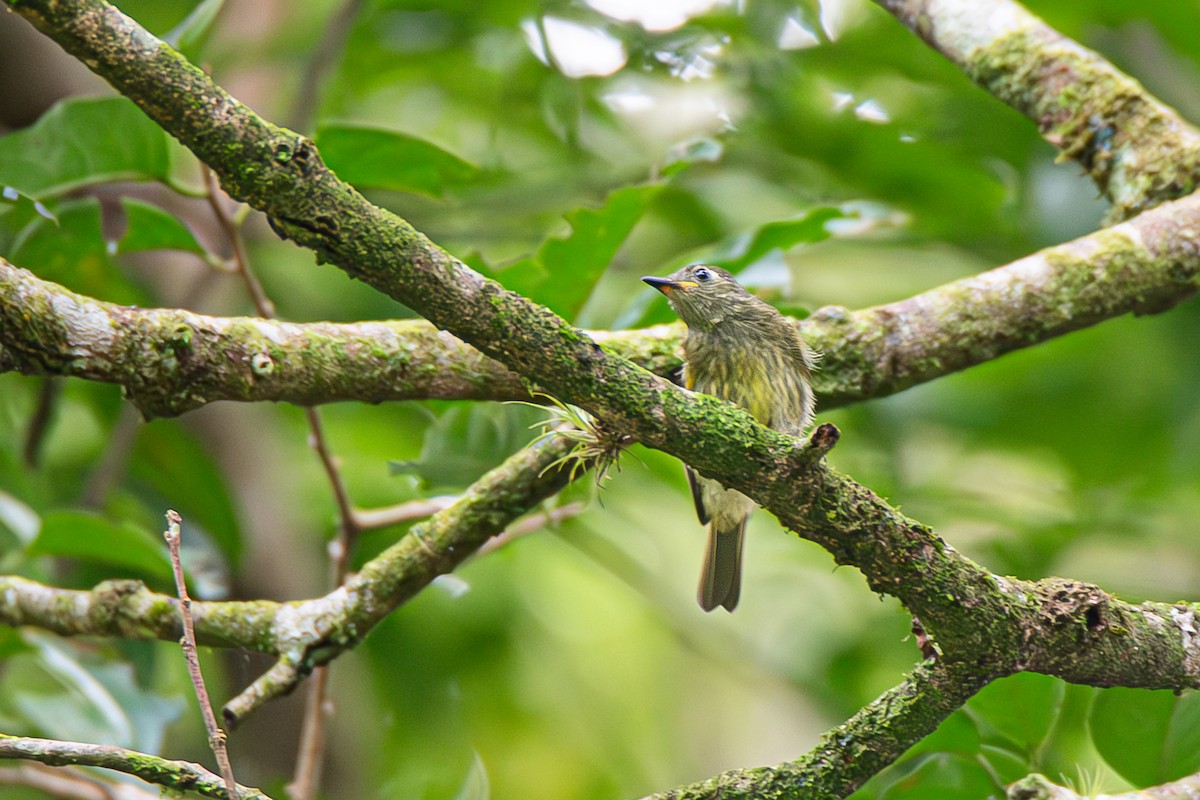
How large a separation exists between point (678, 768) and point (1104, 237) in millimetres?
3375

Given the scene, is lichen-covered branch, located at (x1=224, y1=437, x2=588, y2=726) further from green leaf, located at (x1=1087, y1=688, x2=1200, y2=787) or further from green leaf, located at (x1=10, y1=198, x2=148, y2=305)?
green leaf, located at (x1=1087, y1=688, x2=1200, y2=787)

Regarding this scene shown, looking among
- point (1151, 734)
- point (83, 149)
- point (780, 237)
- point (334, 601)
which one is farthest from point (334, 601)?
point (1151, 734)

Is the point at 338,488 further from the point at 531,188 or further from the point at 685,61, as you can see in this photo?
the point at 685,61

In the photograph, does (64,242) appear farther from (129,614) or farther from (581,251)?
(581,251)

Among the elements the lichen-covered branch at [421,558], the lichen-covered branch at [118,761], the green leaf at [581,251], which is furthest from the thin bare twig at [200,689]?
the green leaf at [581,251]

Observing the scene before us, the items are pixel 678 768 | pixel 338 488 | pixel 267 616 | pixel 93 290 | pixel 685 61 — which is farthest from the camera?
pixel 678 768

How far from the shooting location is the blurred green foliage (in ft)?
13.6

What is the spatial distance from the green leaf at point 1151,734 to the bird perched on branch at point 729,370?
110 centimetres

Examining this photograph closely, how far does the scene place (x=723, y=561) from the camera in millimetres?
3572

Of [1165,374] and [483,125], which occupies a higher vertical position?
[483,125]

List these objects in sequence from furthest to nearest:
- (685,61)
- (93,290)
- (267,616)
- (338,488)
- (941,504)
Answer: (685,61), (941,504), (93,290), (338,488), (267,616)

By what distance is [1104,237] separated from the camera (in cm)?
314

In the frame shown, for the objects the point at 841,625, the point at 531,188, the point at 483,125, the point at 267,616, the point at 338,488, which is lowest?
the point at 267,616

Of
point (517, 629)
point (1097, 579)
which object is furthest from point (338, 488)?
point (1097, 579)
